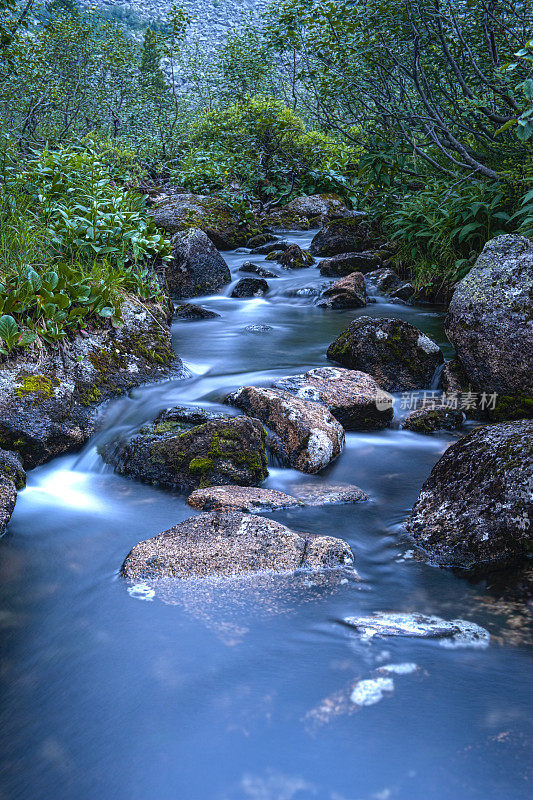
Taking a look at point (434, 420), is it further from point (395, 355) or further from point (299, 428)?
point (299, 428)

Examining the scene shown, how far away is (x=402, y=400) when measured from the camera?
18.0ft

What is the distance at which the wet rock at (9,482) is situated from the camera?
133 inches

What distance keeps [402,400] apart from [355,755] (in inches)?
154

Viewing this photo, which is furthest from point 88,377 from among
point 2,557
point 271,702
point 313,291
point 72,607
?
point 313,291

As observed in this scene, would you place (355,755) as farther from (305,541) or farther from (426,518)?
(426,518)

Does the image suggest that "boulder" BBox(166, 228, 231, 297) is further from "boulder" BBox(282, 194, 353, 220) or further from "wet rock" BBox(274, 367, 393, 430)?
"boulder" BBox(282, 194, 353, 220)

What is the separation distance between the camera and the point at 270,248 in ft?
41.8

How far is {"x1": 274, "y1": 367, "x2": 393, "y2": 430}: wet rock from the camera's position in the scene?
4.95 meters

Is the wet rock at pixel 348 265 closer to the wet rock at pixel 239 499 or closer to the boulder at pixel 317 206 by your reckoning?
the boulder at pixel 317 206

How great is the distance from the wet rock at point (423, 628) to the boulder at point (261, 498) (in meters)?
1.11

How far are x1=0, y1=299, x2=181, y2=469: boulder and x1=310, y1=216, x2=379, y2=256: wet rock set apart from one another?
24.1 feet

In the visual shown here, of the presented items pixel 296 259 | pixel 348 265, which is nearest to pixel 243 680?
pixel 348 265

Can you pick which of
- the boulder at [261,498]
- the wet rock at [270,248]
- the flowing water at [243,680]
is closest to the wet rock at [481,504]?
the flowing water at [243,680]

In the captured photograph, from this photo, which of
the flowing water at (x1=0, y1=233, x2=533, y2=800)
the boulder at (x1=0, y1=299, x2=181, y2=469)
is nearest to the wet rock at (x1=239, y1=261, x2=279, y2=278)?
the boulder at (x1=0, y1=299, x2=181, y2=469)
